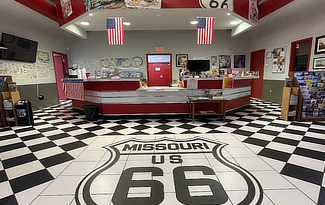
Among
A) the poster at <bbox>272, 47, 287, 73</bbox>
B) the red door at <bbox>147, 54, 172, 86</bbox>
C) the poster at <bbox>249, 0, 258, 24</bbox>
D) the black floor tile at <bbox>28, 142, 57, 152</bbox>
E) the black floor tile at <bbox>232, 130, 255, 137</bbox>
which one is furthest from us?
the red door at <bbox>147, 54, 172, 86</bbox>

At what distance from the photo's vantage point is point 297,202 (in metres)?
1.56

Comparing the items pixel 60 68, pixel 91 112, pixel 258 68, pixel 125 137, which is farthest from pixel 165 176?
pixel 60 68

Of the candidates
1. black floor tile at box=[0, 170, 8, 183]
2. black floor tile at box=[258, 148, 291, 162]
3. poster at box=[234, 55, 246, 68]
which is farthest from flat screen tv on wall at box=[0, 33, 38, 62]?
poster at box=[234, 55, 246, 68]

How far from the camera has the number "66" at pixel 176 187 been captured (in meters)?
1.61

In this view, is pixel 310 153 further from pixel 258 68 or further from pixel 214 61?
pixel 214 61

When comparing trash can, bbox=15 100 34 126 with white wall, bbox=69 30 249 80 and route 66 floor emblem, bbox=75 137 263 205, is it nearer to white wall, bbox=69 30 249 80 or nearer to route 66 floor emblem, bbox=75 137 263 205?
route 66 floor emblem, bbox=75 137 263 205

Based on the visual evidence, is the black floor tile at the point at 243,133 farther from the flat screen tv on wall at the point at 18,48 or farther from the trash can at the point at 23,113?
the flat screen tv on wall at the point at 18,48

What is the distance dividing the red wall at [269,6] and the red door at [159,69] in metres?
4.07

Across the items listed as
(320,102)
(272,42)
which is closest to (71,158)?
(320,102)

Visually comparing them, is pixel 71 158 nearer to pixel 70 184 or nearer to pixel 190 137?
pixel 70 184

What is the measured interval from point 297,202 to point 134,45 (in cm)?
786

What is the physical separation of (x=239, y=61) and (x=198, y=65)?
473cm

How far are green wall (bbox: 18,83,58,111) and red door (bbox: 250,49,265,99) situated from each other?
9.25 metres

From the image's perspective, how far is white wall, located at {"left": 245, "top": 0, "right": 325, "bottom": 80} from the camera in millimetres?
4449
